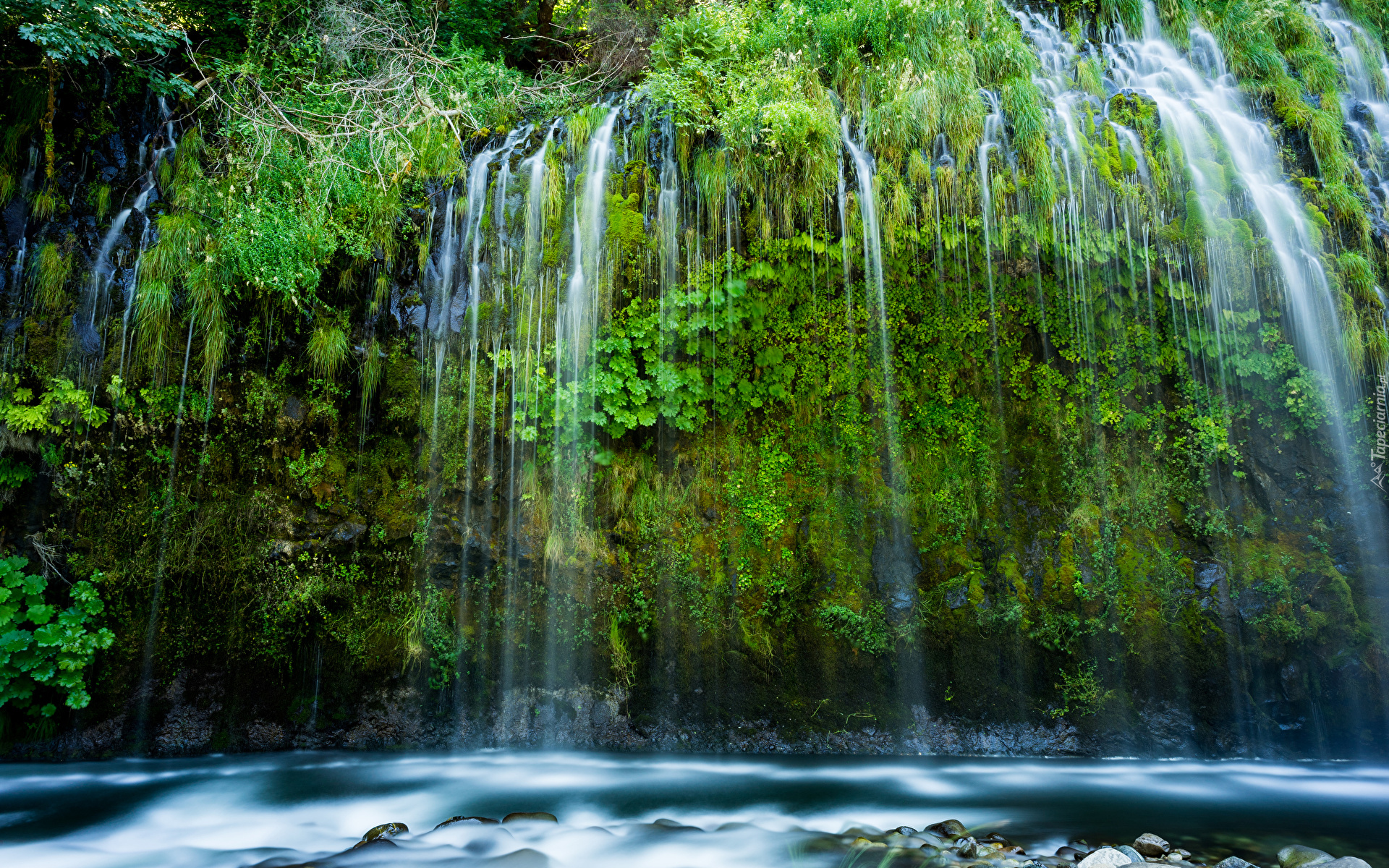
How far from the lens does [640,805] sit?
16.8 feet

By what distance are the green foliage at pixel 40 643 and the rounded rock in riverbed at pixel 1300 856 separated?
27.3ft

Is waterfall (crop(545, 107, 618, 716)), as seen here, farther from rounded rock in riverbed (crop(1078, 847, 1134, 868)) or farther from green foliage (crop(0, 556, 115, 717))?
rounded rock in riverbed (crop(1078, 847, 1134, 868))

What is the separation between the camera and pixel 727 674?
638 cm

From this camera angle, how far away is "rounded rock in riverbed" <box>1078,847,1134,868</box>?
3.61m

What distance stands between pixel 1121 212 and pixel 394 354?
22.5 ft

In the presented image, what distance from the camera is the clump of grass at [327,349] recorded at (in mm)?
6566

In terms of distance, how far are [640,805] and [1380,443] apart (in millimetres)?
6868

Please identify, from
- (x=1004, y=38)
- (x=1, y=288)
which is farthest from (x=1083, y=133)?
(x=1, y=288)

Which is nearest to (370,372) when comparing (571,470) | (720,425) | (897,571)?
(571,470)

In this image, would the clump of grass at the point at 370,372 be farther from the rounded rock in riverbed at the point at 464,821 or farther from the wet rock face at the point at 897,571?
the wet rock face at the point at 897,571

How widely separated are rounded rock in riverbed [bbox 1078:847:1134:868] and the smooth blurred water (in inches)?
16.7

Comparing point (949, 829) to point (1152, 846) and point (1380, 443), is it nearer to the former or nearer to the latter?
point (1152, 846)

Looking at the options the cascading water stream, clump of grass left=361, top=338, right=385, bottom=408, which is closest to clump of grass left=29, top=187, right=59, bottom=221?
clump of grass left=361, top=338, right=385, bottom=408

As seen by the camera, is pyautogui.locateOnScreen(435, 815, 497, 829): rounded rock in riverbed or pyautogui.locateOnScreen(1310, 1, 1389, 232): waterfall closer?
pyautogui.locateOnScreen(435, 815, 497, 829): rounded rock in riverbed
